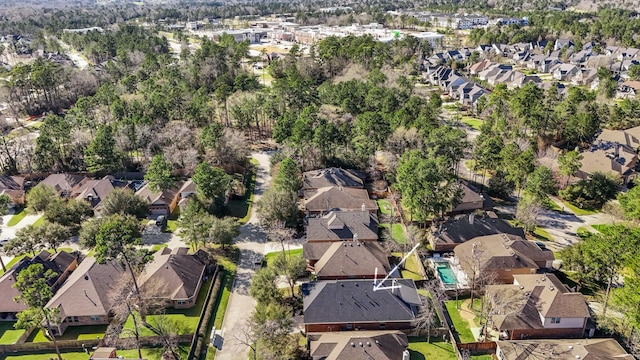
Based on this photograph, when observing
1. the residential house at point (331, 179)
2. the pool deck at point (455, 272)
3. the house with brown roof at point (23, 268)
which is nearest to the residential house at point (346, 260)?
the pool deck at point (455, 272)

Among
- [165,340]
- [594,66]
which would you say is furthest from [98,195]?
[594,66]

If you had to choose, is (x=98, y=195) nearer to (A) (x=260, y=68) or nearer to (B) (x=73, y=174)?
(B) (x=73, y=174)

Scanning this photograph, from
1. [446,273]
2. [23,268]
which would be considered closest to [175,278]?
[23,268]

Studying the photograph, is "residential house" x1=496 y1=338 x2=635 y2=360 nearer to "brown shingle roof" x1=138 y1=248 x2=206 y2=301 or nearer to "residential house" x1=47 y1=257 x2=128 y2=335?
"brown shingle roof" x1=138 y1=248 x2=206 y2=301

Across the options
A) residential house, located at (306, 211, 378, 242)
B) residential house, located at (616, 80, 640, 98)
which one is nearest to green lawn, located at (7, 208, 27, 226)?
residential house, located at (306, 211, 378, 242)

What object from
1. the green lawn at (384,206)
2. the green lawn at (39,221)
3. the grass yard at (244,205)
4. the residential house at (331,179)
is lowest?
the green lawn at (39,221)

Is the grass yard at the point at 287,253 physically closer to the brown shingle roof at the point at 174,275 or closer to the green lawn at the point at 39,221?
the brown shingle roof at the point at 174,275

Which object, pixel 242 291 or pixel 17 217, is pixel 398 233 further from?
pixel 17 217
